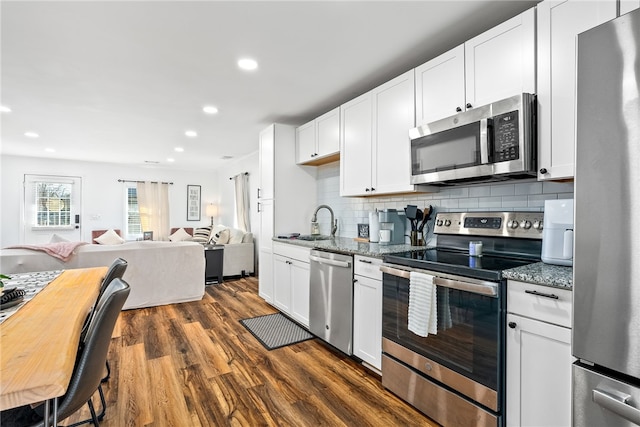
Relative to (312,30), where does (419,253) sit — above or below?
below

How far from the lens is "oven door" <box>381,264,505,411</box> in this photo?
155 centimetres

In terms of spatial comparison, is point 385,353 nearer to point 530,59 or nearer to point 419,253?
point 419,253

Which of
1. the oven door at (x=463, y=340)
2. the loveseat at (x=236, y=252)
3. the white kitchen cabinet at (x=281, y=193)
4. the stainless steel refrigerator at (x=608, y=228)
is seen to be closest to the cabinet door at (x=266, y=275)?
the white kitchen cabinet at (x=281, y=193)

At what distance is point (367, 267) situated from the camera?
241 cm

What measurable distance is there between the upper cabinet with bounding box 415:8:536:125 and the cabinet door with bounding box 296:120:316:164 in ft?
5.09

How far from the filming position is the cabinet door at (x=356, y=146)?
2.92 metres

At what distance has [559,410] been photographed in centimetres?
135

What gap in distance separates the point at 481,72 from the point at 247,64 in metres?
1.78

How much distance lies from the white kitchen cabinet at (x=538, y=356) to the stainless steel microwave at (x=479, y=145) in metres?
0.71

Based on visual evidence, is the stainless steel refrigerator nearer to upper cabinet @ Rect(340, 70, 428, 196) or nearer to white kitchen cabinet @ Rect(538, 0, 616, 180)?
white kitchen cabinet @ Rect(538, 0, 616, 180)

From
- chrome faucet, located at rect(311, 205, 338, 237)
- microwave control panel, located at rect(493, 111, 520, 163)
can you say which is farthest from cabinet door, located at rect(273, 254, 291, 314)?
microwave control panel, located at rect(493, 111, 520, 163)

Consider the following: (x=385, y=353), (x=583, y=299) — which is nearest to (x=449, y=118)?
(x=583, y=299)

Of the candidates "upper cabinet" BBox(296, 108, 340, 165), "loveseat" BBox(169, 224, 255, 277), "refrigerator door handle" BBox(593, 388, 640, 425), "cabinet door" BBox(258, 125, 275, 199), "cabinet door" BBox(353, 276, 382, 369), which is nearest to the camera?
"refrigerator door handle" BBox(593, 388, 640, 425)

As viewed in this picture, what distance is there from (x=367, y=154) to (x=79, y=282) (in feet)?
7.79
